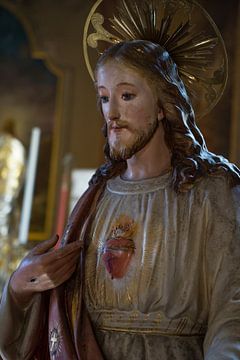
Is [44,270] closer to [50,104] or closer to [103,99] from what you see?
[103,99]

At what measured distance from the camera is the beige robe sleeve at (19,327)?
5.29ft

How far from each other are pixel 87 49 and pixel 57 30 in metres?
5.43

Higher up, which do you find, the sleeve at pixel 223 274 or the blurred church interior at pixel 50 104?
the blurred church interior at pixel 50 104

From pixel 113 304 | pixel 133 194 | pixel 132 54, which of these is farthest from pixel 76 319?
pixel 132 54

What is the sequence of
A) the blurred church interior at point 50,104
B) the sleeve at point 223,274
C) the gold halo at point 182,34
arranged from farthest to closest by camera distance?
the blurred church interior at point 50,104, the gold halo at point 182,34, the sleeve at point 223,274

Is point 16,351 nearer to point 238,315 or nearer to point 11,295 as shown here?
point 11,295

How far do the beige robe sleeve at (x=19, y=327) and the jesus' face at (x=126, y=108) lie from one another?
1.34 feet

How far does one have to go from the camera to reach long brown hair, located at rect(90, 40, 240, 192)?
1.65m

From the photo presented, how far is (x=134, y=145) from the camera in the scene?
1.66m

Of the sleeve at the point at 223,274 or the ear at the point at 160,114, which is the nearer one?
the sleeve at the point at 223,274

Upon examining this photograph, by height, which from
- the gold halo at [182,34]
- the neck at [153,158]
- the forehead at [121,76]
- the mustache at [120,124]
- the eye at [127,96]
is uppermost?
the gold halo at [182,34]

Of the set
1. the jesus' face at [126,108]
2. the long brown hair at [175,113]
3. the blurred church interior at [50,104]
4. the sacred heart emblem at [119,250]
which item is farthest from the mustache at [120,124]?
the blurred church interior at [50,104]

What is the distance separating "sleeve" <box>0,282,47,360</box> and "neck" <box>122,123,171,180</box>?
38 cm

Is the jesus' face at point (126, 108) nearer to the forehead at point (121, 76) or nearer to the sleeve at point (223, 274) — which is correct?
the forehead at point (121, 76)
